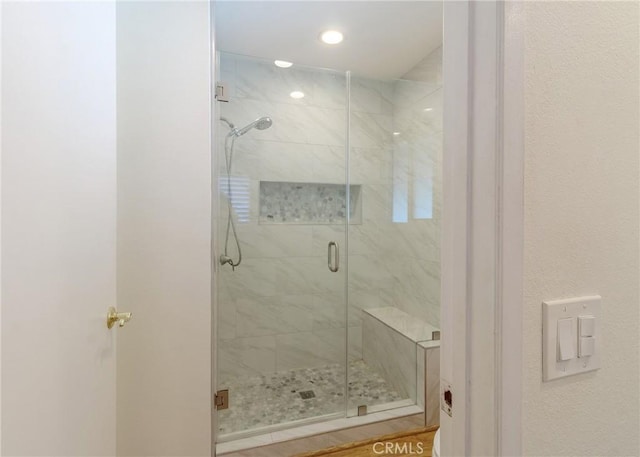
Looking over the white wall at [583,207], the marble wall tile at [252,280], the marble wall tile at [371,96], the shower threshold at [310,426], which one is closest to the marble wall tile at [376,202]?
the marble wall tile at [371,96]

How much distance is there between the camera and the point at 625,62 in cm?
53

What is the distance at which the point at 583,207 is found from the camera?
50 centimetres

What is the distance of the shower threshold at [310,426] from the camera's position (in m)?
1.65

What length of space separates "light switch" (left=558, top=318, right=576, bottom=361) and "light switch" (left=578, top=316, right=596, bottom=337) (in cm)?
2

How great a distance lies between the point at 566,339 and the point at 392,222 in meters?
2.24

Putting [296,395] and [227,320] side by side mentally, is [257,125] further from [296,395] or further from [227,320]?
[296,395]

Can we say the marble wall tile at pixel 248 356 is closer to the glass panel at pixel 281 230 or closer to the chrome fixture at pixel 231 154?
the glass panel at pixel 281 230

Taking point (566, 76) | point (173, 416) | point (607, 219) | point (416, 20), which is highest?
point (416, 20)

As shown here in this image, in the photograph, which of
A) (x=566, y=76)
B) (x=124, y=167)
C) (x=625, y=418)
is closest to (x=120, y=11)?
(x=124, y=167)

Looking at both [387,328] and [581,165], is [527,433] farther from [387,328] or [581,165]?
[387,328]

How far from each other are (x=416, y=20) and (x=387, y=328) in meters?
2.13

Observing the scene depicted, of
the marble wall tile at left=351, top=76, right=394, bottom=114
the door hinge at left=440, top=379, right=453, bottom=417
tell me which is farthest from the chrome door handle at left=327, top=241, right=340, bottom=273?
the door hinge at left=440, top=379, right=453, bottom=417

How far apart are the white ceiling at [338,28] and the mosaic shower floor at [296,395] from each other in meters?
2.32

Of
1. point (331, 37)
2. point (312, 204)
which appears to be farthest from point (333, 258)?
point (331, 37)
